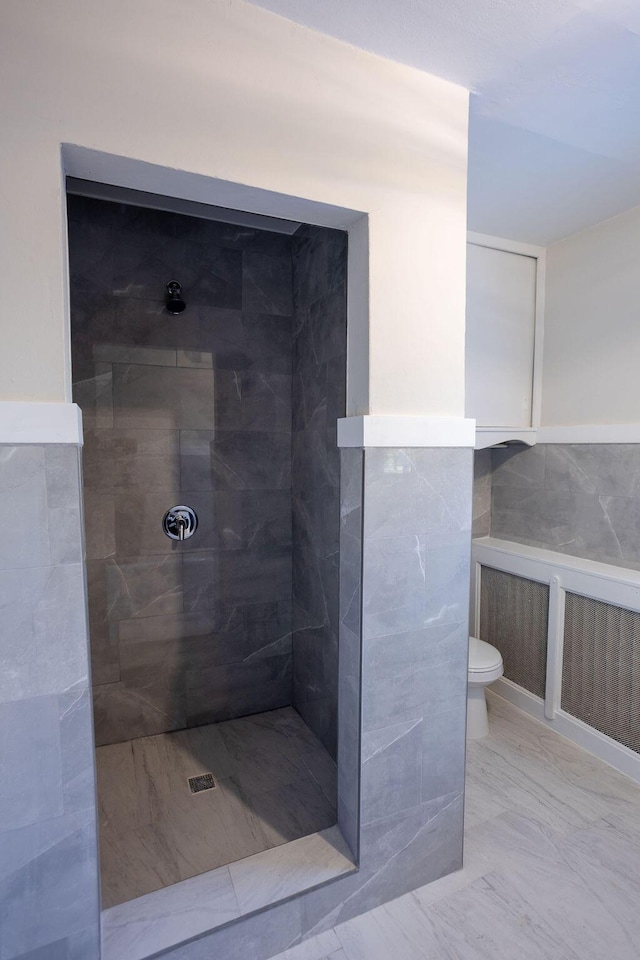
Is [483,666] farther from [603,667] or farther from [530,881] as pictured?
[530,881]

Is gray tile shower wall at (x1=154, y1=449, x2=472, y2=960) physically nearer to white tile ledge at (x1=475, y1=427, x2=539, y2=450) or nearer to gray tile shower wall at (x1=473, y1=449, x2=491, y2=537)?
white tile ledge at (x1=475, y1=427, x2=539, y2=450)

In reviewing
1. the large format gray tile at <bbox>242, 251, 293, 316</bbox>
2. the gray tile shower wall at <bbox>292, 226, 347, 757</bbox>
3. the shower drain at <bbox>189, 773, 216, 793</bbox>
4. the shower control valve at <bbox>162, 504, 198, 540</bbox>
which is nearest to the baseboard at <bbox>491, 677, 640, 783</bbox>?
the gray tile shower wall at <bbox>292, 226, 347, 757</bbox>

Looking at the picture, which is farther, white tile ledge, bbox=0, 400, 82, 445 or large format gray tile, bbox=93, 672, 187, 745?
large format gray tile, bbox=93, 672, 187, 745

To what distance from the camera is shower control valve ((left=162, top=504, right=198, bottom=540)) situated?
2232 millimetres

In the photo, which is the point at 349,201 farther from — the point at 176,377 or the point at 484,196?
the point at 176,377

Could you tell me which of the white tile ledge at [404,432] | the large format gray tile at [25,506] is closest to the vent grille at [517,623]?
the white tile ledge at [404,432]

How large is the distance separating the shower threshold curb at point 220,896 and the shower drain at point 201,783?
1.73ft

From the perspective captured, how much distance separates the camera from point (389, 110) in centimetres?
137

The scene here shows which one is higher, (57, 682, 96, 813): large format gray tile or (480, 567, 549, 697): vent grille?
(57, 682, 96, 813): large format gray tile

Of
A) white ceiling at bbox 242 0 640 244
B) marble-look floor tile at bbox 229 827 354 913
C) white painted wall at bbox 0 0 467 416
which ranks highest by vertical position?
white ceiling at bbox 242 0 640 244

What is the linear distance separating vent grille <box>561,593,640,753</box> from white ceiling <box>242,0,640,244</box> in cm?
176

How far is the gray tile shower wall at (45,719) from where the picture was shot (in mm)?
1072

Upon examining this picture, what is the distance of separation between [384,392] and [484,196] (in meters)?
1.22

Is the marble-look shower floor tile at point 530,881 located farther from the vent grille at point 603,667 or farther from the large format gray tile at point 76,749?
the large format gray tile at point 76,749
